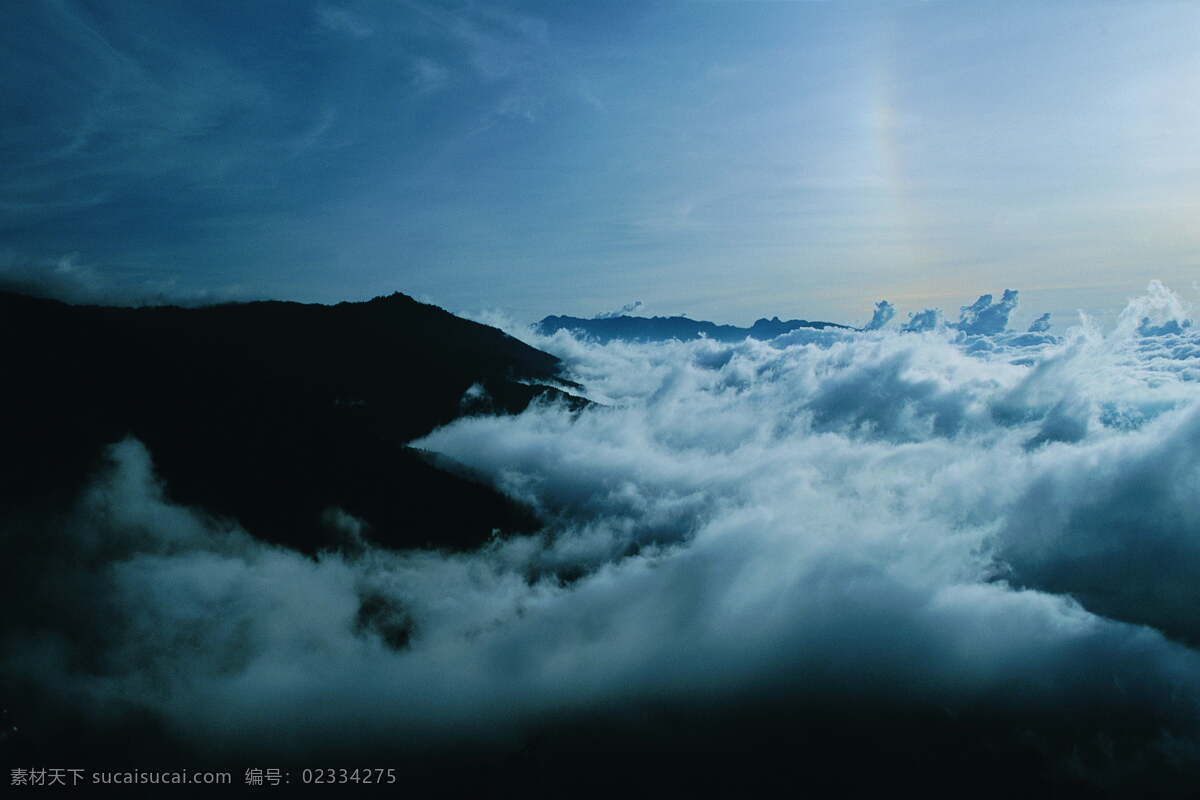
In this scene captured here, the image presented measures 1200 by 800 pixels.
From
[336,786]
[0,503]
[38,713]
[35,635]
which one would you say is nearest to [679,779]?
[336,786]

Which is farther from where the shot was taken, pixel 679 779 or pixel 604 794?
pixel 679 779

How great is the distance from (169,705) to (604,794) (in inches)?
5725

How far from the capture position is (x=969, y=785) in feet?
646

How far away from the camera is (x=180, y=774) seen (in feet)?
533

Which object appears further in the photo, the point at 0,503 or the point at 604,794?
the point at 0,503

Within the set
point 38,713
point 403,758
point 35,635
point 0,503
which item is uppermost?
point 0,503

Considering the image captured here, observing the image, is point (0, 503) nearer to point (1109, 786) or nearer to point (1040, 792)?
point (1040, 792)

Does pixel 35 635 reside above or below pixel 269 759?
above

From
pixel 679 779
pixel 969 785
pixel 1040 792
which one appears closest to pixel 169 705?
pixel 679 779

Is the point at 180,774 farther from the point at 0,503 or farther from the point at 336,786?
the point at 0,503

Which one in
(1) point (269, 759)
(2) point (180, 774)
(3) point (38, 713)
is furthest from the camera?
(1) point (269, 759)

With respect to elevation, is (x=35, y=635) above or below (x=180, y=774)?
above

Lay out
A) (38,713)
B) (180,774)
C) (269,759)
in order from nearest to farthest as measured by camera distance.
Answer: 1. (180,774)
2. (38,713)
3. (269,759)

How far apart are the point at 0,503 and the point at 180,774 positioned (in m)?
116
